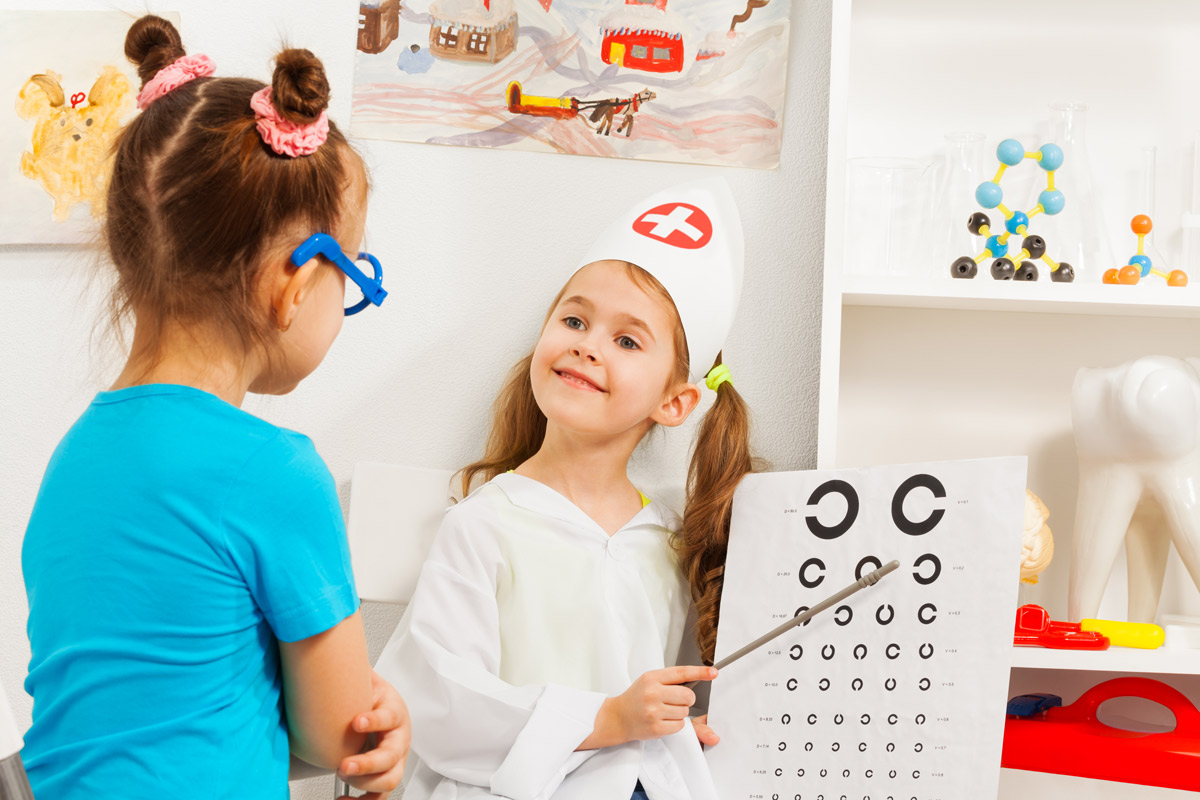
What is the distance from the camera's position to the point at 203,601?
58 centimetres

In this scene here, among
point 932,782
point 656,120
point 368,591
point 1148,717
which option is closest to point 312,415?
point 368,591

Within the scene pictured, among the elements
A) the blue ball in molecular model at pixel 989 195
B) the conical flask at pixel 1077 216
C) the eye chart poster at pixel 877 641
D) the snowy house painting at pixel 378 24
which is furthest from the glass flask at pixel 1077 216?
the snowy house painting at pixel 378 24

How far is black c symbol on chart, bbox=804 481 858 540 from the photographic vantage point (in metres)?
0.89

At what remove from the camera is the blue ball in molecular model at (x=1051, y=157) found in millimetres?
1053

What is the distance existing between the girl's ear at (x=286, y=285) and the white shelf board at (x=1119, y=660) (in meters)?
0.72

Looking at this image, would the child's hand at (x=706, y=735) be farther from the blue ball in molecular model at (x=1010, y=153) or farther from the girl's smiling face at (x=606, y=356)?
the blue ball in molecular model at (x=1010, y=153)

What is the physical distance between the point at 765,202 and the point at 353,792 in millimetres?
Answer: 859

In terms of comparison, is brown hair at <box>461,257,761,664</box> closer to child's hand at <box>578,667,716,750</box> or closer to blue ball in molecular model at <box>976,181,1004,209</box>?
child's hand at <box>578,667,716,750</box>

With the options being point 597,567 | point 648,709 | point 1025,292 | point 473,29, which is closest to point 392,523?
point 597,567

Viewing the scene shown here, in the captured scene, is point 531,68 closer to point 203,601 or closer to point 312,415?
point 312,415

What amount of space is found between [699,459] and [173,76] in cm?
63

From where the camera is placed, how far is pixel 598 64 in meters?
1.17

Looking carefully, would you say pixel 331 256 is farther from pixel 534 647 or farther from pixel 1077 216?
pixel 1077 216

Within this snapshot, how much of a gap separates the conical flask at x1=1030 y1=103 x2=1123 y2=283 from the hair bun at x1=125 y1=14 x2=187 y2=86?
92cm
